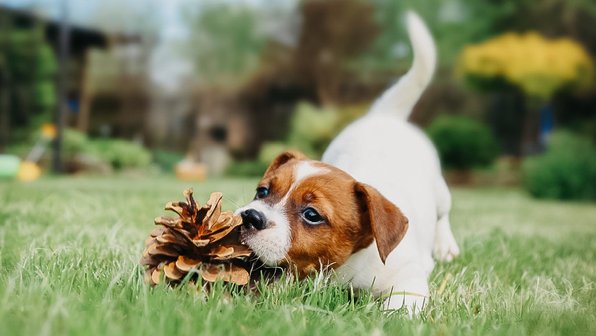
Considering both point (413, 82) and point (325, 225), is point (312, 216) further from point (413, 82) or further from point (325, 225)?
point (413, 82)

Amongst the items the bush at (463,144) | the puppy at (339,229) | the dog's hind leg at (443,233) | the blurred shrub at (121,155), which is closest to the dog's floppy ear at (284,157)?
the puppy at (339,229)

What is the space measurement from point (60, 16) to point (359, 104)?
31.2 feet

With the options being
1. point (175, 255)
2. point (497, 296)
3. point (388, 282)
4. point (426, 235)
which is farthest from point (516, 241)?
point (175, 255)

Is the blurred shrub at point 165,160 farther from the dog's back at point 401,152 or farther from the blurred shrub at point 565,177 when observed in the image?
the dog's back at point 401,152

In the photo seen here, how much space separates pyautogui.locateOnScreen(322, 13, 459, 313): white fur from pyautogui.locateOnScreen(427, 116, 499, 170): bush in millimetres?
12204

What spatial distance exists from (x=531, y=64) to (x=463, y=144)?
9.69 ft

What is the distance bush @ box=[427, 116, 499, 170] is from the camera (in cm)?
1567

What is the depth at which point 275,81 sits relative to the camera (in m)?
21.2

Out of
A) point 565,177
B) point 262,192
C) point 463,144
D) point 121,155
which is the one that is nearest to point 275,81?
point 121,155

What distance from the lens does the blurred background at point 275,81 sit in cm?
1684

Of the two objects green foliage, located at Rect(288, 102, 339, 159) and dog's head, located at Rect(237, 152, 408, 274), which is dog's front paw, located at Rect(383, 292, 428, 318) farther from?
green foliage, located at Rect(288, 102, 339, 159)

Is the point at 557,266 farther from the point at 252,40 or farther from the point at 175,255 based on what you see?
the point at 252,40

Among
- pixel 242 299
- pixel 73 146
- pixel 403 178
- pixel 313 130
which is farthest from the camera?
pixel 313 130

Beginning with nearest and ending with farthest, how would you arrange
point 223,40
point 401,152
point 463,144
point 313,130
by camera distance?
point 401,152 → point 463,144 → point 313,130 → point 223,40
